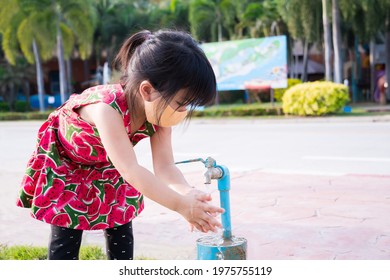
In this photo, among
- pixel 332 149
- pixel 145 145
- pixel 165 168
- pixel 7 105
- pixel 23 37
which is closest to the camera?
pixel 165 168

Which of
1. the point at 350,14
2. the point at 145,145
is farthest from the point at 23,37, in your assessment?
the point at 145,145

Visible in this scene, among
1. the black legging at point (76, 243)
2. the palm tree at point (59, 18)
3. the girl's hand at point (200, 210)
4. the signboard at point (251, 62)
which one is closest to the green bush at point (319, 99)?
the signboard at point (251, 62)

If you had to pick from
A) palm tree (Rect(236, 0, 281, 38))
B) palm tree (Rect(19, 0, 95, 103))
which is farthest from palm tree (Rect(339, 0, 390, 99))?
palm tree (Rect(19, 0, 95, 103))

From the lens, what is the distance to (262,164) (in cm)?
597

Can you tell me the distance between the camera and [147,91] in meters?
1.73

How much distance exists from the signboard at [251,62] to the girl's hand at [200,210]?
43.5 feet

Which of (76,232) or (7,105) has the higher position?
(76,232)

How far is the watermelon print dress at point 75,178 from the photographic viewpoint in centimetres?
198

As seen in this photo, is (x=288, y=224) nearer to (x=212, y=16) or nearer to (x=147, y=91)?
(x=147, y=91)

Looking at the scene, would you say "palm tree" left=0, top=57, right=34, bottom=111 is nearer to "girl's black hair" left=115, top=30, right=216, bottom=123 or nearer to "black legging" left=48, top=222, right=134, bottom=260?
"black legging" left=48, top=222, right=134, bottom=260

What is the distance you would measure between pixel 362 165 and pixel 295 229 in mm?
2569

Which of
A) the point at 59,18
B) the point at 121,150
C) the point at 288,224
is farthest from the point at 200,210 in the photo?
the point at 59,18

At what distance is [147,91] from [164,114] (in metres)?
0.09

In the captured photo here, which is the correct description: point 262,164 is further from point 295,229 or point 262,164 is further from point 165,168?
point 165,168
